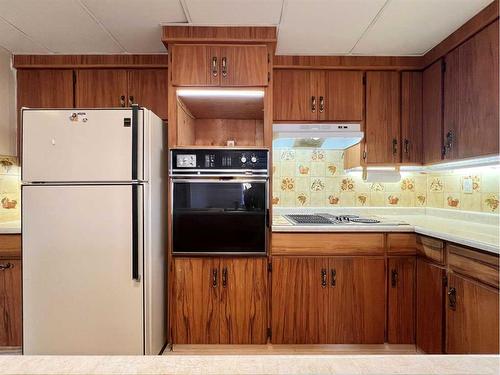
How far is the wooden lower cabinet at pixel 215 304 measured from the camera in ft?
6.33

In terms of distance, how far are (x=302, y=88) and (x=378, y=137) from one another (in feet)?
2.45

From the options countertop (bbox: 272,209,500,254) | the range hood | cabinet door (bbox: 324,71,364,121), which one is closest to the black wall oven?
countertop (bbox: 272,209,500,254)

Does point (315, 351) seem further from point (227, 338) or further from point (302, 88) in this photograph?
point (302, 88)

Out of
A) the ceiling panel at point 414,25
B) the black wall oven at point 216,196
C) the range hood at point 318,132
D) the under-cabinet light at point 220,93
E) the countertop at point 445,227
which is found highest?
the ceiling panel at point 414,25

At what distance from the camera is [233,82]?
6.37 feet

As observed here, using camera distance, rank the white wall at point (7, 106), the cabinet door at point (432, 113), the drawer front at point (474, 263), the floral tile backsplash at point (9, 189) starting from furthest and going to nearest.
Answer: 1. the floral tile backsplash at point (9, 189)
2. the white wall at point (7, 106)
3. the cabinet door at point (432, 113)
4. the drawer front at point (474, 263)

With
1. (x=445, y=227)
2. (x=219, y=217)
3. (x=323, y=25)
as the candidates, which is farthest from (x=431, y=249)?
(x=323, y=25)

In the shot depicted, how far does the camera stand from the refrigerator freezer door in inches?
66.5

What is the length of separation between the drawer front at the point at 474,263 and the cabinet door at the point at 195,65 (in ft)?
5.84

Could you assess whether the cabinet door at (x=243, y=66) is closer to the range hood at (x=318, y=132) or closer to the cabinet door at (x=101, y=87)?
the range hood at (x=318, y=132)

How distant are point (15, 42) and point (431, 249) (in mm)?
3278

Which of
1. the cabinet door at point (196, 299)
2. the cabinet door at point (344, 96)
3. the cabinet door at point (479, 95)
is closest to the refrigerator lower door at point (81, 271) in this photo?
the cabinet door at point (196, 299)

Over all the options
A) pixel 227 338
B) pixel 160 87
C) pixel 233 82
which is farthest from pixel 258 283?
pixel 160 87

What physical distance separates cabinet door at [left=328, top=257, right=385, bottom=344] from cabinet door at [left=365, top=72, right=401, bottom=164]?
91cm
